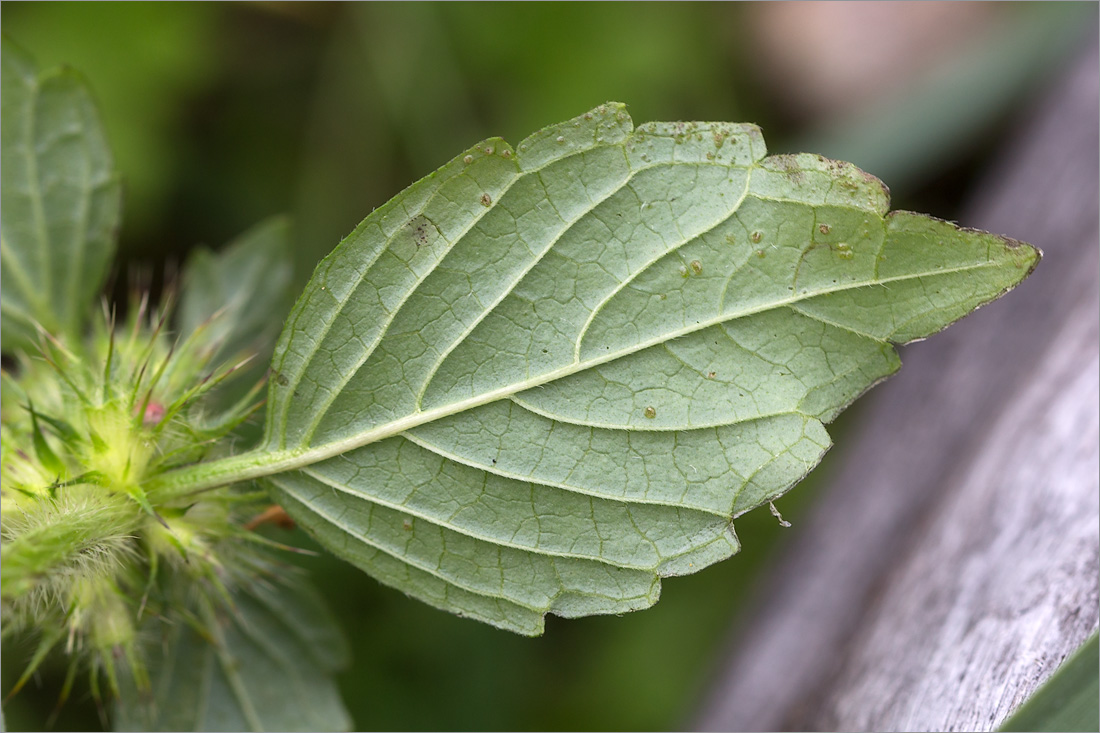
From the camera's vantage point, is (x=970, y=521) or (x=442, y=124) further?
(x=442, y=124)

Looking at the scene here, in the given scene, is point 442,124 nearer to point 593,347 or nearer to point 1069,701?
point 593,347

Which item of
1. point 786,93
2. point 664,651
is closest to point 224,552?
point 664,651

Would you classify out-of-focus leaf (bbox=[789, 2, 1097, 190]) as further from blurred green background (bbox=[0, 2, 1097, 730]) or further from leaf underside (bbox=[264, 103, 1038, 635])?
leaf underside (bbox=[264, 103, 1038, 635])

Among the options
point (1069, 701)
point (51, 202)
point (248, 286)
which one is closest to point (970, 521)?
point (1069, 701)

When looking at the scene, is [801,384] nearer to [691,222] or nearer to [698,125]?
[691,222]

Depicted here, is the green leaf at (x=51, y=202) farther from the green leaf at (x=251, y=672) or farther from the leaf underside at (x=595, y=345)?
the leaf underside at (x=595, y=345)

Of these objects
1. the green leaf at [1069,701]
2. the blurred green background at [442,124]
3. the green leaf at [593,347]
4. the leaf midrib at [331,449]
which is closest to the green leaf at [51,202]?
the leaf midrib at [331,449]
